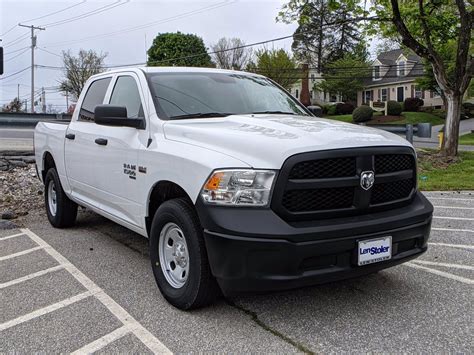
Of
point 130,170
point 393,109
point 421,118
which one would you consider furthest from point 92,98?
point 393,109

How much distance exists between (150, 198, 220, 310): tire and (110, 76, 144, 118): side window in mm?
1148

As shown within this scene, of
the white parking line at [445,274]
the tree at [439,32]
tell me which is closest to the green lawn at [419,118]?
the tree at [439,32]

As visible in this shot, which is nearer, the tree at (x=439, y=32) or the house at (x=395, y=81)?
the tree at (x=439, y=32)

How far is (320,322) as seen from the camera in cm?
327

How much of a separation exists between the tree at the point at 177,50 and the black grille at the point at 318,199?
4702 centimetres

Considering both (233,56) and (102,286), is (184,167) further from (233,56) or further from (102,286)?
(233,56)

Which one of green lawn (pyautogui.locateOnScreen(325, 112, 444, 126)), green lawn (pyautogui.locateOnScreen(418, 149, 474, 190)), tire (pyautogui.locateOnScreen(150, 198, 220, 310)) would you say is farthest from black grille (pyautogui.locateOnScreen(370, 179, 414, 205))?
green lawn (pyautogui.locateOnScreen(325, 112, 444, 126))

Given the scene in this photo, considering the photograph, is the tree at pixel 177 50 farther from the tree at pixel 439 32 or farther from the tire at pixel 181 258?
the tire at pixel 181 258

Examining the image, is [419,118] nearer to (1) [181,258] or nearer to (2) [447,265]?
(2) [447,265]

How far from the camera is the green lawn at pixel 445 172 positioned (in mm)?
9773

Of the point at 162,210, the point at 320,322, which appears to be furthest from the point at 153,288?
the point at 320,322

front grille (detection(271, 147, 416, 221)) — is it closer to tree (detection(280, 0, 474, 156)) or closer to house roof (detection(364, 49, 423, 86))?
tree (detection(280, 0, 474, 156))

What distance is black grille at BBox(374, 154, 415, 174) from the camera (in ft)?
Result: 11.0

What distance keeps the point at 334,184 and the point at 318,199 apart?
15cm
